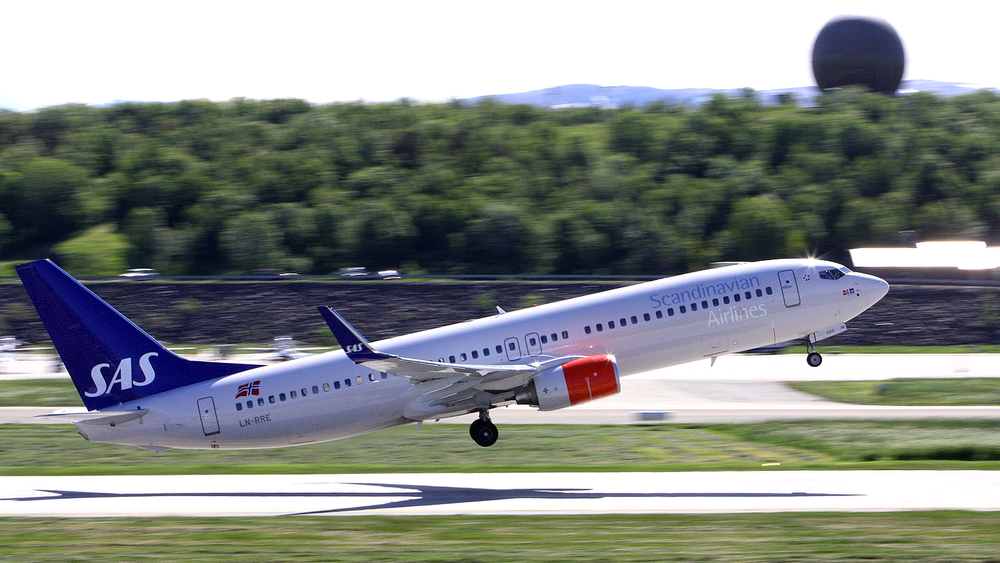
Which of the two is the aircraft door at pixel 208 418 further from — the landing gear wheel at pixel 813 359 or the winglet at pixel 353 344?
the landing gear wheel at pixel 813 359

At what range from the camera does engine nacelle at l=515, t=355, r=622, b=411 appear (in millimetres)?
27047

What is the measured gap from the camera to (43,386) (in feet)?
166

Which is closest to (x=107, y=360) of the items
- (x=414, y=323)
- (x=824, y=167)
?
(x=414, y=323)

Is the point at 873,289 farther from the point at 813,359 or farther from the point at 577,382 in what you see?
the point at 577,382

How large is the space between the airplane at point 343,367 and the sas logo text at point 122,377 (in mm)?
30

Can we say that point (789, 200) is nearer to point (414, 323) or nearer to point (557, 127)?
point (557, 127)

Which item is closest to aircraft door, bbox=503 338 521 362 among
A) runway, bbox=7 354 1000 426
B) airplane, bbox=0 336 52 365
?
runway, bbox=7 354 1000 426

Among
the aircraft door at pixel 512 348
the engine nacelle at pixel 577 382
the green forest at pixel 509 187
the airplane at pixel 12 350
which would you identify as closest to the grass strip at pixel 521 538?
the engine nacelle at pixel 577 382

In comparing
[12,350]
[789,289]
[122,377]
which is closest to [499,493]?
[789,289]

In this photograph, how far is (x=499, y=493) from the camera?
26.2m

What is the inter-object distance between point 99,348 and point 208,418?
3.89 metres

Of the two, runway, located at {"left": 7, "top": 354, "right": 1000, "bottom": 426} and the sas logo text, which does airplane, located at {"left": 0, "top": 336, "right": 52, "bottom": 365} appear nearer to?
runway, located at {"left": 7, "top": 354, "right": 1000, "bottom": 426}

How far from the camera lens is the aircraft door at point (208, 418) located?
2866 cm

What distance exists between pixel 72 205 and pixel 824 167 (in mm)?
76059
